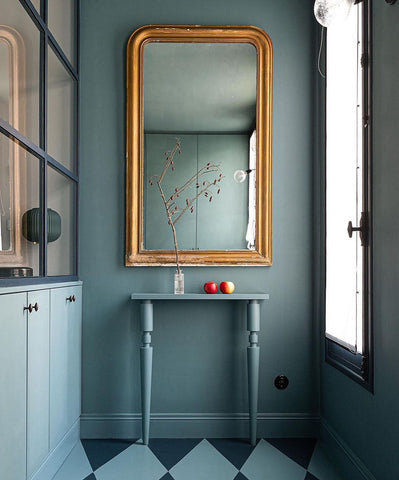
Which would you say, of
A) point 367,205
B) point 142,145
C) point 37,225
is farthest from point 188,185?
point 367,205

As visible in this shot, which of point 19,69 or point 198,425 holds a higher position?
point 19,69

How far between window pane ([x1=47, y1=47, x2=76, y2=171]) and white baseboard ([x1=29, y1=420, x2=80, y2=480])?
1367mm

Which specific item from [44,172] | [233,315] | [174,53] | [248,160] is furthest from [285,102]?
[44,172]

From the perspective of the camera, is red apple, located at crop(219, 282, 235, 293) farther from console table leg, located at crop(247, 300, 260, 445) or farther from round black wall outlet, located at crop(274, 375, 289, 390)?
round black wall outlet, located at crop(274, 375, 289, 390)

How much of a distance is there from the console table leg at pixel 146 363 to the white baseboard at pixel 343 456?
948 mm

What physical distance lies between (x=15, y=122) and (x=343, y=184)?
59.6 inches

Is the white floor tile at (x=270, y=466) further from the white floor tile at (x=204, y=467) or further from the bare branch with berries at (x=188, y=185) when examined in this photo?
the bare branch with berries at (x=188, y=185)

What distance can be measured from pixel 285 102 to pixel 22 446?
7.27 ft

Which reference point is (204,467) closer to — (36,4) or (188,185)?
(188,185)

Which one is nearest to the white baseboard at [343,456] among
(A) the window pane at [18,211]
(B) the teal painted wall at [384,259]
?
(B) the teal painted wall at [384,259]

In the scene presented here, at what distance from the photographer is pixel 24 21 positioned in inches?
75.4

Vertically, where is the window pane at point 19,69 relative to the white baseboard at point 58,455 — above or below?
above

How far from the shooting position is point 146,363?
2611 millimetres

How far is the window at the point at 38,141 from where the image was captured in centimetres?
173
